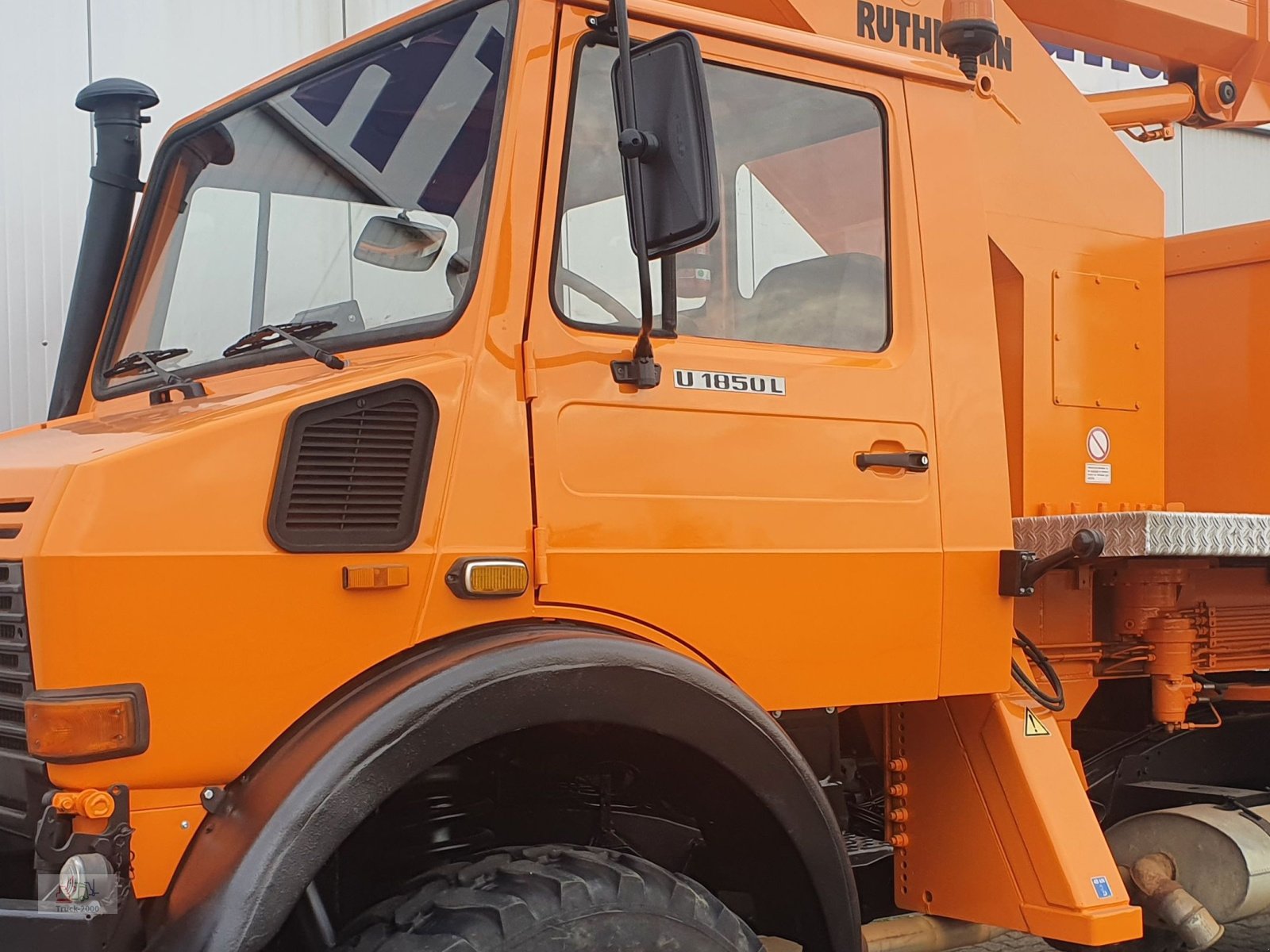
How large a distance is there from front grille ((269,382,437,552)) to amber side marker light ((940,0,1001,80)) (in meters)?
1.71

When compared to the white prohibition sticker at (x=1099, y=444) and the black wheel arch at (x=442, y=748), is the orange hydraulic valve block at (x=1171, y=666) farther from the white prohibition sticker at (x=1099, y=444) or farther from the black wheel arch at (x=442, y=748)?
the black wheel arch at (x=442, y=748)

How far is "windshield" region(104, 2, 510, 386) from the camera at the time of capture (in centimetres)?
273

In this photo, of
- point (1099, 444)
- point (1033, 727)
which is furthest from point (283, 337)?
point (1099, 444)

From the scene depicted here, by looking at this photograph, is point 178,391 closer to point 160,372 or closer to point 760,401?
point 160,372

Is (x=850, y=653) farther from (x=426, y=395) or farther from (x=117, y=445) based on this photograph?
(x=117, y=445)

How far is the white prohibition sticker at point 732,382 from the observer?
9.25 feet

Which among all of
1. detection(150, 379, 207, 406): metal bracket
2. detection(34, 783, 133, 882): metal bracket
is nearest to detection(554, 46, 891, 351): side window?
detection(150, 379, 207, 406): metal bracket

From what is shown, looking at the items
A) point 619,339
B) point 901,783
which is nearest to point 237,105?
point 619,339

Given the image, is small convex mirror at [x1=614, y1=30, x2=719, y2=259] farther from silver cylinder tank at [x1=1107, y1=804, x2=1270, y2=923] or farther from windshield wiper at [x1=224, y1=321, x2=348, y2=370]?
silver cylinder tank at [x1=1107, y1=804, x2=1270, y2=923]

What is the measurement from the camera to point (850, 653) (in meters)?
3.01

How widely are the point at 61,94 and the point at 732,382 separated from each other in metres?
4.31

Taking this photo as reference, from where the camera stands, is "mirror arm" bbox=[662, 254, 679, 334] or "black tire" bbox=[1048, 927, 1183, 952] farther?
"black tire" bbox=[1048, 927, 1183, 952]

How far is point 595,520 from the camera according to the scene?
8.79ft

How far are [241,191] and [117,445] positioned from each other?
3.72 ft
